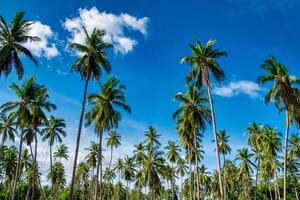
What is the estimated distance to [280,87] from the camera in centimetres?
3328

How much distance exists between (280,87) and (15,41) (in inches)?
1070

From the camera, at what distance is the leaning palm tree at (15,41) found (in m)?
27.2

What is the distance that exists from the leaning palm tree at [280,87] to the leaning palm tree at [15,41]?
24.8m

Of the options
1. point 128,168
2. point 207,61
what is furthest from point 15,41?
point 128,168

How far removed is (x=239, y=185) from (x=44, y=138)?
227 feet

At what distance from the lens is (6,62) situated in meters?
27.3

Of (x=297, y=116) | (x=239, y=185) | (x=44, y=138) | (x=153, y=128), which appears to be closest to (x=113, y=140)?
(x=153, y=128)

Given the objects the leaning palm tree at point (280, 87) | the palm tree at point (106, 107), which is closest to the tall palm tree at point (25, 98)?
the palm tree at point (106, 107)

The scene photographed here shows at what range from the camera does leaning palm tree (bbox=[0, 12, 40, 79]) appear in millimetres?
27225

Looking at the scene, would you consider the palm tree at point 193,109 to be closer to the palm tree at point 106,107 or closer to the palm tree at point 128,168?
the palm tree at point 106,107

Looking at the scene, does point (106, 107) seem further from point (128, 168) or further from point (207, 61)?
point (128, 168)

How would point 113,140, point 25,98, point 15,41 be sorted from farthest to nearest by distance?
point 113,140
point 25,98
point 15,41

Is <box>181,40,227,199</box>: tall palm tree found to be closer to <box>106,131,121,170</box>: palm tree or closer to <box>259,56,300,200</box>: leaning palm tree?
<box>259,56,300,200</box>: leaning palm tree

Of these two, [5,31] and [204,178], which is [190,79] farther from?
[204,178]
